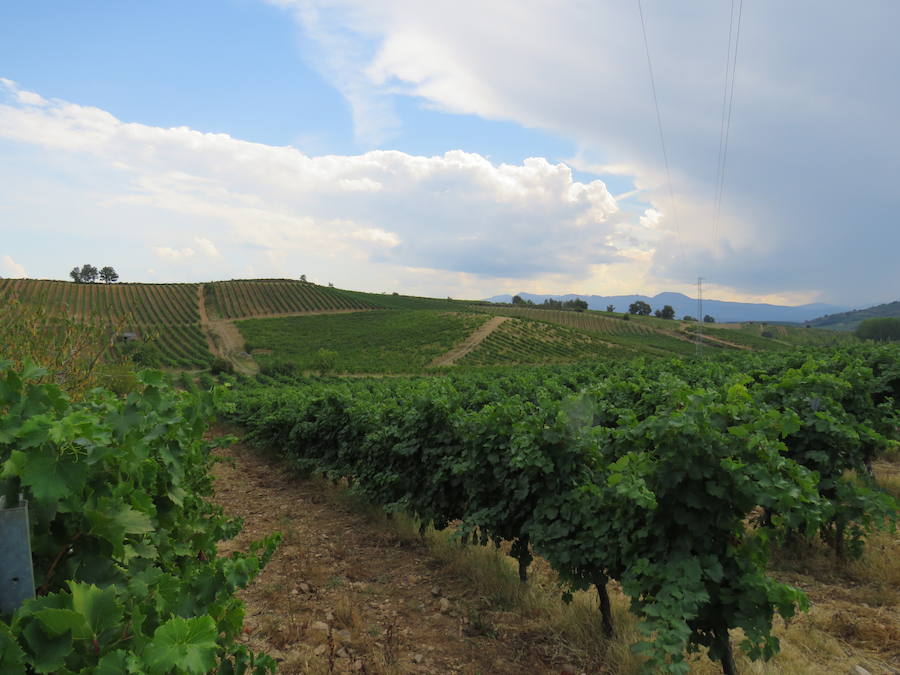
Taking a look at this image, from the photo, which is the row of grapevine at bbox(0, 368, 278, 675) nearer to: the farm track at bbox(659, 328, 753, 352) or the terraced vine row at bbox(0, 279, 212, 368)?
the terraced vine row at bbox(0, 279, 212, 368)

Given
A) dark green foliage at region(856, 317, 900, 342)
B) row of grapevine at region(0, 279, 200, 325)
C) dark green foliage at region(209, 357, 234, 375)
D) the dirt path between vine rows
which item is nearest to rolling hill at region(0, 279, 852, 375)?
row of grapevine at region(0, 279, 200, 325)

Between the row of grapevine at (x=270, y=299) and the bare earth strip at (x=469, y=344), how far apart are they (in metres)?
36.9

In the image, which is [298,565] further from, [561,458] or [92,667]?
[92,667]

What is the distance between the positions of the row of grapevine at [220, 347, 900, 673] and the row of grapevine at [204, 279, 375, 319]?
95732 mm

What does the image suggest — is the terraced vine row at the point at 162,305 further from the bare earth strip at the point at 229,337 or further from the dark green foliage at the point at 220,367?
the dark green foliage at the point at 220,367

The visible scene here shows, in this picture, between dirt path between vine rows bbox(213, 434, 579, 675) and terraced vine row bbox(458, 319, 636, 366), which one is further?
terraced vine row bbox(458, 319, 636, 366)

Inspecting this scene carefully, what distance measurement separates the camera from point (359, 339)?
267 ft

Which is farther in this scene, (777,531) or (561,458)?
(561,458)

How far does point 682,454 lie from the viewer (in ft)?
11.9

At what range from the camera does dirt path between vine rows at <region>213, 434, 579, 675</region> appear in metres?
4.22

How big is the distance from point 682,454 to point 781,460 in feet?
2.08

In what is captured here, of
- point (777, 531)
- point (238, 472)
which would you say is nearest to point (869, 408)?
point (777, 531)

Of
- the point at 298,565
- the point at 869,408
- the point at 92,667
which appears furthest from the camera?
the point at 869,408

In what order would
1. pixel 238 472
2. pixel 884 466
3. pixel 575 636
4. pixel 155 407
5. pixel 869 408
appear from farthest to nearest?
1. pixel 238 472
2. pixel 884 466
3. pixel 869 408
4. pixel 575 636
5. pixel 155 407
